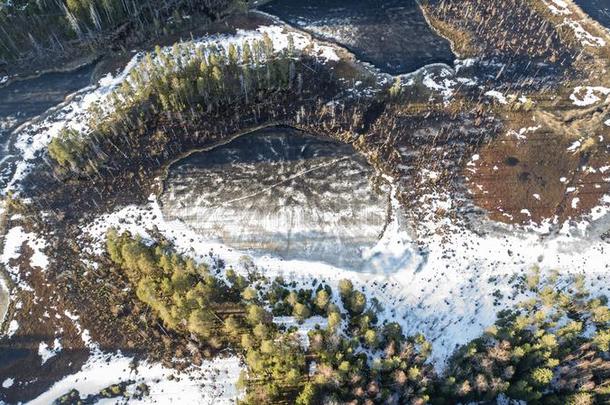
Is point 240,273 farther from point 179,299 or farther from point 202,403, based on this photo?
point 202,403

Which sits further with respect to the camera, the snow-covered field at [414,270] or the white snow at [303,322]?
the white snow at [303,322]

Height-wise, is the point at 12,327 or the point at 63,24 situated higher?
the point at 63,24

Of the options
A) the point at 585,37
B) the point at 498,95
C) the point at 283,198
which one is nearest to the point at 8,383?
the point at 283,198

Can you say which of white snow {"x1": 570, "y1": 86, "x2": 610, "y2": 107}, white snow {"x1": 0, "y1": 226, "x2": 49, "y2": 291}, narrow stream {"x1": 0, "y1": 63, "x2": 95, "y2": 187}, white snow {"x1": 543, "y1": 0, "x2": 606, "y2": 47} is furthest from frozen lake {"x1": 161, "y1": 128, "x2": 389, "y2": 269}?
white snow {"x1": 543, "y1": 0, "x2": 606, "y2": 47}

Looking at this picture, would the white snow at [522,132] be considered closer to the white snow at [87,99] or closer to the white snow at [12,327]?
the white snow at [87,99]

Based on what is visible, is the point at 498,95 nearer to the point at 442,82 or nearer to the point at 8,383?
the point at 442,82

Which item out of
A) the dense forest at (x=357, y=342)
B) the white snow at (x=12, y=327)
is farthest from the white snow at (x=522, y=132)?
the white snow at (x=12, y=327)
